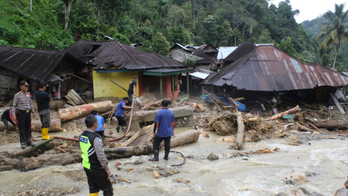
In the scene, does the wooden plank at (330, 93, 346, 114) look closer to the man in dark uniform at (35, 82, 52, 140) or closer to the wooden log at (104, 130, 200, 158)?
the wooden log at (104, 130, 200, 158)

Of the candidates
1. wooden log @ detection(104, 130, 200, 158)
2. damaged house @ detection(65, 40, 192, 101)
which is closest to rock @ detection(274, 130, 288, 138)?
wooden log @ detection(104, 130, 200, 158)

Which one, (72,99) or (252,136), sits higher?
(72,99)

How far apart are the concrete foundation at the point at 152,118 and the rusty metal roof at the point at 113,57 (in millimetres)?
5563

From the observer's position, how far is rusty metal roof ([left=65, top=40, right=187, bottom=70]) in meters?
16.2

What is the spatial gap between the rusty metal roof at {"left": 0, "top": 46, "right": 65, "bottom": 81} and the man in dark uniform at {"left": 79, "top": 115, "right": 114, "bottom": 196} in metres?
9.85

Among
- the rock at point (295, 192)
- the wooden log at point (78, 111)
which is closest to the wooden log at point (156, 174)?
the rock at point (295, 192)

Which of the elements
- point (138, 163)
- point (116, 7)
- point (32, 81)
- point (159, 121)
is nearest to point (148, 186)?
point (138, 163)

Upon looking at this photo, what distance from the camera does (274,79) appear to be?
17500mm

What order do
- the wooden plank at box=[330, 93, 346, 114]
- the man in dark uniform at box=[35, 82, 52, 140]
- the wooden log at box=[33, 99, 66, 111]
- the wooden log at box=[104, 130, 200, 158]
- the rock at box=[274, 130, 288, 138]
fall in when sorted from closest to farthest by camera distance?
the wooden log at box=[104, 130, 200, 158] → the man in dark uniform at box=[35, 82, 52, 140] → the rock at box=[274, 130, 288, 138] → the wooden log at box=[33, 99, 66, 111] → the wooden plank at box=[330, 93, 346, 114]

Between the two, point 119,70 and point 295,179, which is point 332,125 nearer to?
point 295,179

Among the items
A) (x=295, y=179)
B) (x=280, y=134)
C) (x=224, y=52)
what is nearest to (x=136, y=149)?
(x=295, y=179)

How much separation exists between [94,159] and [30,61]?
1147cm

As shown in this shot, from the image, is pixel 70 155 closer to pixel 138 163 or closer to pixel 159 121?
pixel 138 163

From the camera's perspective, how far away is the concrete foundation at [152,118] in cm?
996
